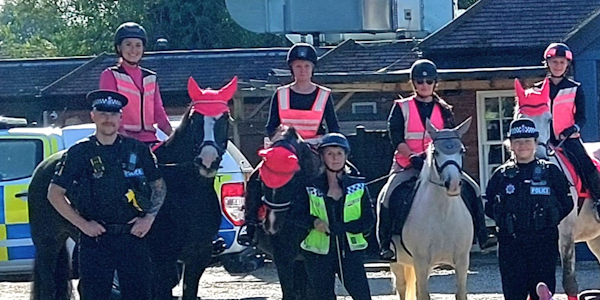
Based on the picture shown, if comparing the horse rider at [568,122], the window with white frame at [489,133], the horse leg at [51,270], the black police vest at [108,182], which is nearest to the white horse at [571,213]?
the horse rider at [568,122]

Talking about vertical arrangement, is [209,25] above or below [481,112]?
above

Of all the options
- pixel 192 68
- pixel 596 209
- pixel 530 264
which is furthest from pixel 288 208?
pixel 192 68

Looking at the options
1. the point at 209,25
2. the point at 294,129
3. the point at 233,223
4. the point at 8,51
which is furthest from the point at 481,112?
the point at 8,51

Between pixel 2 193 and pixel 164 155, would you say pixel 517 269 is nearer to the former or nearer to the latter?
pixel 164 155

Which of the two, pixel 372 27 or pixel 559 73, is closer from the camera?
pixel 559 73

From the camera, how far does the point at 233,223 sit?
42.0 ft

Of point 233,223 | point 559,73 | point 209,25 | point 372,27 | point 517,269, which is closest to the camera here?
point 517,269

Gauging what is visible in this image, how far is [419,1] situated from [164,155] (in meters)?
18.8

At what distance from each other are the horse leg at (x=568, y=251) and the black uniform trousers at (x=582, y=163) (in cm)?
33

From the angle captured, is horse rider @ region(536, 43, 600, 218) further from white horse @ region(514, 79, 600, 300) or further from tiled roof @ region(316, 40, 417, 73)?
tiled roof @ region(316, 40, 417, 73)

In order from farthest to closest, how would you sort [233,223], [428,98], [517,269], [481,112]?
[481,112] < [233,223] < [428,98] < [517,269]

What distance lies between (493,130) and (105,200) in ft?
39.8

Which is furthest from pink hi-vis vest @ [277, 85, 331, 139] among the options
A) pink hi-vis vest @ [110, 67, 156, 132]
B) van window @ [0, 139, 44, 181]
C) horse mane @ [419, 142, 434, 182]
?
van window @ [0, 139, 44, 181]

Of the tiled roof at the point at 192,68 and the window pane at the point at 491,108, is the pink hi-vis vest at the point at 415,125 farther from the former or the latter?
the tiled roof at the point at 192,68
